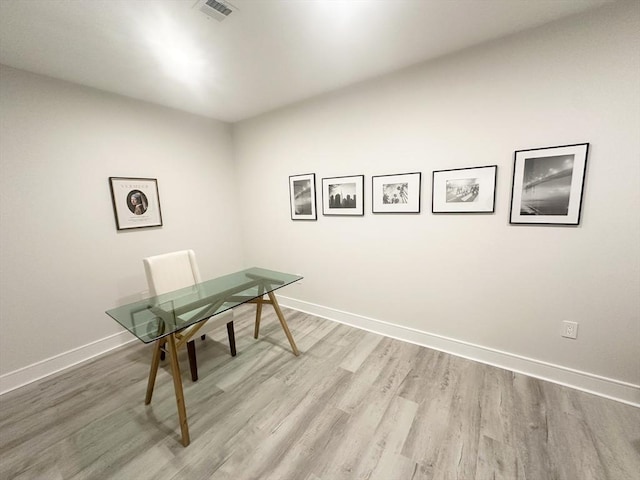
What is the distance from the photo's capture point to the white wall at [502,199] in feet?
4.95

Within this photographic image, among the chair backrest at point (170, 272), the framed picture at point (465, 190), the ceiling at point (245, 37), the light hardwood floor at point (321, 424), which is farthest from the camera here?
the chair backrest at point (170, 272)

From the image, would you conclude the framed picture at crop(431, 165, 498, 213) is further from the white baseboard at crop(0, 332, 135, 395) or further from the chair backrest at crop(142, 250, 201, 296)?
the white baseboard at crop(0, 332, 135, 395)

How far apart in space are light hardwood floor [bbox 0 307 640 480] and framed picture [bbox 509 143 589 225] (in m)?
1.23

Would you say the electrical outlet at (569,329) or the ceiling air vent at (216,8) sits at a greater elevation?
the ceiling air vent at (216,8)

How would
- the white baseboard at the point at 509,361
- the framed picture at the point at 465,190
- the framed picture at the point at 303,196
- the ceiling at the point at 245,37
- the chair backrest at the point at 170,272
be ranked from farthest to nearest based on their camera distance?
the framed picture at the point at 303,196 < the chair backrest at the point at 170,272 < the framed picture at the point at 465,190 < the white baseboard at the point at 509,361 < the ceiling at the point at 245,37

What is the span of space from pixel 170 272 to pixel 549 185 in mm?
3058

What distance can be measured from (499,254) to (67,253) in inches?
143

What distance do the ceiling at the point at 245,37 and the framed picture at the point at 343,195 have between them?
0.93 metres

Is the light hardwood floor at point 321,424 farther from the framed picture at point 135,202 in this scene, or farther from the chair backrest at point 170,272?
the framed picture at point 135,202

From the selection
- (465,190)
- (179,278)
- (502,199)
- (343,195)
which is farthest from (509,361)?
(179,278)

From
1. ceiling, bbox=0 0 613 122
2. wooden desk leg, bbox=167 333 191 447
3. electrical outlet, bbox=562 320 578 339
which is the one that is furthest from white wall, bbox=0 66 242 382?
electrical outlet, bbox=562 320 578 339

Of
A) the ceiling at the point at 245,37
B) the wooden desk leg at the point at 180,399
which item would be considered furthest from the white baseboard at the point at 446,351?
the ceiling at the point at 245,37

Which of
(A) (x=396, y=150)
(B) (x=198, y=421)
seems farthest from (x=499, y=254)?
(B) (x=198, y=421)

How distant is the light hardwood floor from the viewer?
1283mm
